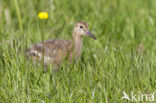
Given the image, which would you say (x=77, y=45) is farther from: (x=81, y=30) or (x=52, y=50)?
(x=52, y=50)

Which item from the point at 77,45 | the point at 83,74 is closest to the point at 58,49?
the point at 77,45

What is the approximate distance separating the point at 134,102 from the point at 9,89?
1.61 m

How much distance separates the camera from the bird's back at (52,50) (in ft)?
20.1

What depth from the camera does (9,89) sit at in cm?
487

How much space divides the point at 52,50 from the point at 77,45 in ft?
1.65

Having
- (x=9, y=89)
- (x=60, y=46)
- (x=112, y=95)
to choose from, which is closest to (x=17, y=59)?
(x=9, y=89)

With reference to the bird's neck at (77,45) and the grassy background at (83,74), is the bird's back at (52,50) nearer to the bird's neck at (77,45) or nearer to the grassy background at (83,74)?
the bird's neck at (77,45)

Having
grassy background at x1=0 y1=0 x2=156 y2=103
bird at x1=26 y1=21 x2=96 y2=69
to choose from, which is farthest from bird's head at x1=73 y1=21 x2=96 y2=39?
grassy background at x1=0 y1=0 x2=156 y2=103

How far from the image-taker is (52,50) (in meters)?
6.28

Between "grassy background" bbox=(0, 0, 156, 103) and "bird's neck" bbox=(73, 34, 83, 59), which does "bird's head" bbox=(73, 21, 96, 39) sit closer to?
"bird's neck" bbox=(73, 34, 83, 59)

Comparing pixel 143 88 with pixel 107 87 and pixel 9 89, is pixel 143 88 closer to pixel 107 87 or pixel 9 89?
pixel 107 87

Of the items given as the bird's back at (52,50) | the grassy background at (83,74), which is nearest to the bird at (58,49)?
the bird's back at (52,50)

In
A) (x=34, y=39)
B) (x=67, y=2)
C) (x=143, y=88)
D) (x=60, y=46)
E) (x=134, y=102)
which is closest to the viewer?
(x=134, y=102)

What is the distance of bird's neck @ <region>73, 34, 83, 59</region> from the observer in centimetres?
634
